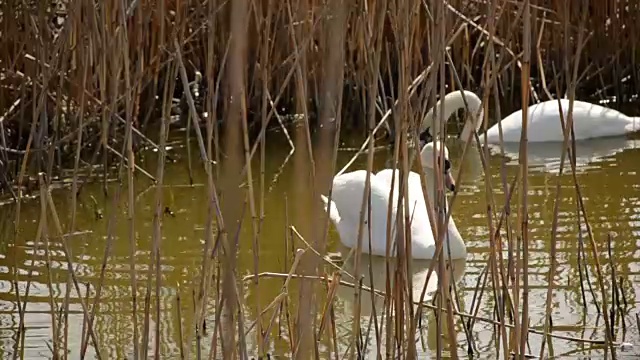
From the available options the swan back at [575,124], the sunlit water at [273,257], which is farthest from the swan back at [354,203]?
the swan back at [575,124]

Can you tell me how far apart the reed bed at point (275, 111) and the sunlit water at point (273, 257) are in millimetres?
66

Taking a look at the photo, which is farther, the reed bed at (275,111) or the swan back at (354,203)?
the swan back at (354,203)

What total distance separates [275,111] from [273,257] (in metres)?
1.68

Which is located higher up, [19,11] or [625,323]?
[19,11]

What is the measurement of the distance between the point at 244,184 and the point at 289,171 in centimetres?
55

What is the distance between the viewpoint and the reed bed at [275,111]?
8.41 ft

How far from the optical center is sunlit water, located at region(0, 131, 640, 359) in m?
3.85

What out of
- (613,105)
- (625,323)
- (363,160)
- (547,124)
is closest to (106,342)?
(625,323)

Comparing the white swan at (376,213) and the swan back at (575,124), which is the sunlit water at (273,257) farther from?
the swan back at (575,124)

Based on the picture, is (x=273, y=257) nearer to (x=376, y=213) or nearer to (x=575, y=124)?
(x=376, y=213)

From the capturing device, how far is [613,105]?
8.33 m

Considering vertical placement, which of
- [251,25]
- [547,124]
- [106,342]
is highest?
[251,25]

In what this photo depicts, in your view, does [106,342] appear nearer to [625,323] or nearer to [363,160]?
[625,323]

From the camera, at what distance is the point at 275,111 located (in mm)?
6438
